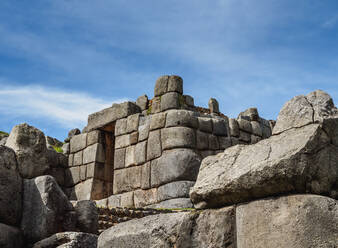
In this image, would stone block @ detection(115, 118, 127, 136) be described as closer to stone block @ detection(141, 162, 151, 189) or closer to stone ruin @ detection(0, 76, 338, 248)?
→ stone block @ detection(141, 162, 151, 189)

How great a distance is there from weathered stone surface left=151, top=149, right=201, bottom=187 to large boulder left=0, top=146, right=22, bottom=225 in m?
5.99

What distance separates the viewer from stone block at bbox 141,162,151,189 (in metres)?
11.3

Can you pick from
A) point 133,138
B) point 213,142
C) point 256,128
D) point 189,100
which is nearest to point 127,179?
point 133,138

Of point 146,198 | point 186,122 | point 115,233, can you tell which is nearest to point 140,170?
point 146,198

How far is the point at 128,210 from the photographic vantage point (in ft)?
27.7

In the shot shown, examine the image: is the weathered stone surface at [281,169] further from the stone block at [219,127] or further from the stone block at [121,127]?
the stone block at [121,127]

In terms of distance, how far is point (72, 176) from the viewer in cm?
1407

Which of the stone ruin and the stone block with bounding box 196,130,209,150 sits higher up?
the stone block with bounding box 196,130,209,150

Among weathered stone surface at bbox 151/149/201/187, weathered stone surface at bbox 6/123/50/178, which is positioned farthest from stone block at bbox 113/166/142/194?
weathered stone surface at bbox 6/123/50/178

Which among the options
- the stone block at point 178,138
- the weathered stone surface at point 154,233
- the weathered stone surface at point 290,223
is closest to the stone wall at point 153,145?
the stone block at point 178,138

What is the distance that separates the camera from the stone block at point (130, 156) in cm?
1211

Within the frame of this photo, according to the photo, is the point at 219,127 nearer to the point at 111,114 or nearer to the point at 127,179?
the point at 127,179

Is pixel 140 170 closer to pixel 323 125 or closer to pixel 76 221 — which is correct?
pixel 76 221

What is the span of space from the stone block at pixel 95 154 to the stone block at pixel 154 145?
258 cm
